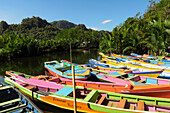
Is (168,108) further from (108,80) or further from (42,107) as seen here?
(42,107)

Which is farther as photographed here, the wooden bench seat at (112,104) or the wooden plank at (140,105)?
the wooden bench seat at (112,104)

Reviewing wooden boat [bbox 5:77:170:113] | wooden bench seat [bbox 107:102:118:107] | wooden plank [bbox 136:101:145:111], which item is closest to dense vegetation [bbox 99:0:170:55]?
wooden boat [bbox 5:77:170:113]

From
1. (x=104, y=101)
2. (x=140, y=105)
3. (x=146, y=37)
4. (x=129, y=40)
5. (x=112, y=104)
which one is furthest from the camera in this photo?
(x=129, y=40)

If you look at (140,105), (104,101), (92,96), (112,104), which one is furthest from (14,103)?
(140,105)

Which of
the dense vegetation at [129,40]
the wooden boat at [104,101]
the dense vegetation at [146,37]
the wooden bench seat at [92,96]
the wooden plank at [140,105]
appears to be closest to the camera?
the wooden plank at [140,105]

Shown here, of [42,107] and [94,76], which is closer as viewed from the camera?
[42,107]

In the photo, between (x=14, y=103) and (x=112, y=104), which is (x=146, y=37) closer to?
(x=112, y=104)

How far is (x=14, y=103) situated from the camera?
7.25m

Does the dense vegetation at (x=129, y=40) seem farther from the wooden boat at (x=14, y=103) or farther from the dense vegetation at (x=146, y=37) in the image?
the wooden boat at (x=14, y=103)

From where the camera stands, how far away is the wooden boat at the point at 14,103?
20.6 feet

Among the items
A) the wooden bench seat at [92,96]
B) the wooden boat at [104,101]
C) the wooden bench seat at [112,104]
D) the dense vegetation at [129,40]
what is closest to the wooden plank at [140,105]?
the wooden boat at [104,101]

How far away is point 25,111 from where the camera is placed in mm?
6488

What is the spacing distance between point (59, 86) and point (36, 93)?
162 centimetres

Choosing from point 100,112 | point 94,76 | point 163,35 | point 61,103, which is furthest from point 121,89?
point 163,35
